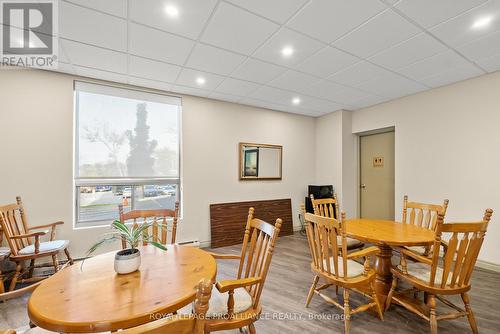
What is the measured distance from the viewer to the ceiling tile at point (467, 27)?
1.90 m

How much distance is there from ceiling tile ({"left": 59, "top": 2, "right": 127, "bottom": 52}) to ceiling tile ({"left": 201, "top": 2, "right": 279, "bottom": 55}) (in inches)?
32.3

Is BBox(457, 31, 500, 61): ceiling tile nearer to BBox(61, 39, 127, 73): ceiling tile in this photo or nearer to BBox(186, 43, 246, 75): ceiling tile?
BBox(186, 43, 246, 75): ceiling tile

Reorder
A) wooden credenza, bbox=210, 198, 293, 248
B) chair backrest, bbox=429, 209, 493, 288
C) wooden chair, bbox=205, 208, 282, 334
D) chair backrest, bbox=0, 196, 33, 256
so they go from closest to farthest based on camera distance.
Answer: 1. wooden chair, bbox=205, 208, 282, 334
2. chair backrest, bbox=429, 209, 493, 288
3. chair backrest, bbox=0, 196, 33, 256
4. wooden credenza, bbox=210, 198, 293, 248

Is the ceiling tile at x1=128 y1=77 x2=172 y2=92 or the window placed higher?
the ceiling tile at x1=128 y1=77 x2=172 y2=92

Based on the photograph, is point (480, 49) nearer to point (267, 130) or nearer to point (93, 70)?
point (267, 130)

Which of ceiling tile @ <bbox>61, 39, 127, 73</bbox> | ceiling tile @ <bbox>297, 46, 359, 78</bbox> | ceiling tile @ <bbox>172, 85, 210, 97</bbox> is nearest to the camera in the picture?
ceiling tile @ <bbox>61, 39, 127, 73</bbox>

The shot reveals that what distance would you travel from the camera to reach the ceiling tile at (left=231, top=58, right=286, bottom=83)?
286 centimetres

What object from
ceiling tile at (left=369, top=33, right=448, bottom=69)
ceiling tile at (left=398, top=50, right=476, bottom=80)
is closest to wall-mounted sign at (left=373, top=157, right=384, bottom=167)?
ceiling tile at (left=398, top=50, right=476, bottom=80)

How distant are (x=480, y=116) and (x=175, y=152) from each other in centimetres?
470

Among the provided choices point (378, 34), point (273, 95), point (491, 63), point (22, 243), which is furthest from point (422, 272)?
point (22, 243)

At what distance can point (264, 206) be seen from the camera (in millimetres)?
4613

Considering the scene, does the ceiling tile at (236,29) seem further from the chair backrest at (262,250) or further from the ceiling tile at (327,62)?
the chair backrest at (262,250)

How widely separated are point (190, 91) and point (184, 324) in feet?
12.1

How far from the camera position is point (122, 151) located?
3455 millimetres
